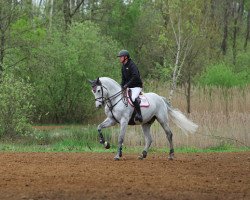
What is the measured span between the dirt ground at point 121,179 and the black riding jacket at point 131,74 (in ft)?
6.86

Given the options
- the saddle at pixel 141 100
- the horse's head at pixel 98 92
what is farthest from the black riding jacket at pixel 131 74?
the horse's head at pixel 98 92

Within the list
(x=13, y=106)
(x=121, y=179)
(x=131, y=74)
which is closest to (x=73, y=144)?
(x=13, y=106)

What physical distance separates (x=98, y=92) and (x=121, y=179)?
4795 mm

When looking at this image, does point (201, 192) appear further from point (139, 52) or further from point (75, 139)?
point (139, 52)

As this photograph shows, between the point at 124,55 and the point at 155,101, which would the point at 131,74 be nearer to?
the point at 124,55

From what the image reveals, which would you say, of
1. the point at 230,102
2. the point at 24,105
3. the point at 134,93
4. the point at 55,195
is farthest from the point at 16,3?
the point at 55,195

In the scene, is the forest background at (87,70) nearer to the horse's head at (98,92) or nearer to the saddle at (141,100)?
the saddle at (141,100)

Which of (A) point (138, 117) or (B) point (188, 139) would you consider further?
(B) point (188, 139)

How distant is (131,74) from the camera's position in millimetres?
15492

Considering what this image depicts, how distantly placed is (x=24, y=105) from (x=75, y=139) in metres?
2.52

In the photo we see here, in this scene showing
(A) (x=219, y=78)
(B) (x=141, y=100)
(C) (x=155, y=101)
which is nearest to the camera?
(B) (x=141, y=100)

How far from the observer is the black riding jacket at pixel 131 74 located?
50.5 ft

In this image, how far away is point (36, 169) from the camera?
12508 mm

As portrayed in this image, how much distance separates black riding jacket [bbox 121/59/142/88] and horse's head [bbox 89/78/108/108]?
2.31ft
